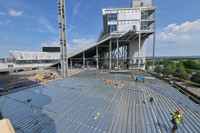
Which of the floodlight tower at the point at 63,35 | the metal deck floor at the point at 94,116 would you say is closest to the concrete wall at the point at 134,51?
the floodlight tower at the point at 63,35

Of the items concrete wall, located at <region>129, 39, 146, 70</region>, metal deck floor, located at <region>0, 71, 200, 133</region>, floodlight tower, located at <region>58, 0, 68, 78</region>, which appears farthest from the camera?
concrete wall, located at <region>129, 39, 146, 70</region>

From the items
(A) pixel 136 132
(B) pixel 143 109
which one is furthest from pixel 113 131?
(B) pixel 143 109

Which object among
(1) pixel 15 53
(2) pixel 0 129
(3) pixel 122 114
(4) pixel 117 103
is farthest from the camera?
(1) pixel 15 53

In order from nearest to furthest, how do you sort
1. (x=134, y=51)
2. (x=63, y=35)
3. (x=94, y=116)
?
(x=94, y=116) < (x=63, y=35) < (x=134, y=51)

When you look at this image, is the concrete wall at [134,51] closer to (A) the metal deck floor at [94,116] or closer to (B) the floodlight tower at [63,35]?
(B) the floodlight tower at [63,35]

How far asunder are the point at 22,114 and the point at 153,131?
689 centimetres

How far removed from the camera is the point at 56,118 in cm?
409

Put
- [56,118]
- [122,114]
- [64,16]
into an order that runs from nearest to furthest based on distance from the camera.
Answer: [56,118], [122,114], [64,16]

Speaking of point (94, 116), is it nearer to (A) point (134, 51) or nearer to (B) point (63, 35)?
(B) point (63, 35)

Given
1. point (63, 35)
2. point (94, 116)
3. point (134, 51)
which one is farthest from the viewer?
point (134, 51)

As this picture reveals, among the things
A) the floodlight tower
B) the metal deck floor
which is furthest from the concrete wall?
the metal deck floor

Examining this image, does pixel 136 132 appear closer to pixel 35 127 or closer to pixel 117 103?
pixel 117 103

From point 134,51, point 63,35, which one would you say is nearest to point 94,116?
point 63,35

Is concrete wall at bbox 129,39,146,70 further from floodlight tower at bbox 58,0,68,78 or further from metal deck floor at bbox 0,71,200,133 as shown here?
metal deck floor at bbox 0,71,200,133
